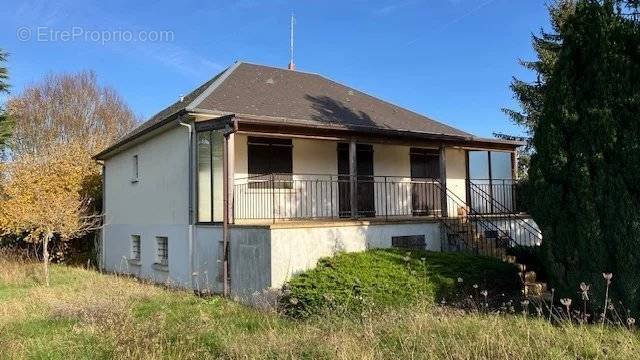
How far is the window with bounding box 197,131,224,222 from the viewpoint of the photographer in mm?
12586

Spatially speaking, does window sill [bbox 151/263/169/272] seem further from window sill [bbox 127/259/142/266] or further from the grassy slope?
the grassy slope

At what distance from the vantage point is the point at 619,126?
708 centimetres

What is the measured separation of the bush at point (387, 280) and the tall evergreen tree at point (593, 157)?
209cm

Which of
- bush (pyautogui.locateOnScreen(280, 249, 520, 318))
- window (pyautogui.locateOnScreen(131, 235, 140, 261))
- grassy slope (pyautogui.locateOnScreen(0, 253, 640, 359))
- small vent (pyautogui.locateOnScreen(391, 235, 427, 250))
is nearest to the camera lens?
grassy slope (pyautogui.locateOnScreen(0, 253, 640, 359))

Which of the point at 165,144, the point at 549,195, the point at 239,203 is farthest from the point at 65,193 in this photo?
the point at 549,195

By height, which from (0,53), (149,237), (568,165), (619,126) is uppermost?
(0,53)

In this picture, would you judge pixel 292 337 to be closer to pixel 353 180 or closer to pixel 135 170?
pixel 353 180

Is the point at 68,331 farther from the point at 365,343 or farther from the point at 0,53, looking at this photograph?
the point at 0,53

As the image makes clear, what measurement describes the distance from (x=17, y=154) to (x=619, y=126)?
101 feet

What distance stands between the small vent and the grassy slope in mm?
4283

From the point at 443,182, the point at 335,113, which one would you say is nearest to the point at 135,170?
the point at 335,113

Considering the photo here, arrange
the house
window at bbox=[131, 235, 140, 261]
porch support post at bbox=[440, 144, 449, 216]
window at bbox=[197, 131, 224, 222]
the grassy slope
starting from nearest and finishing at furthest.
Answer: the grassy slope, the house, window at bbox=[197, 131, 224, 222], porch support post at bbox=[440, 144, 449, 216], window at bbox=[131, 235, 140, 261]

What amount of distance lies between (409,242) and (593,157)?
573 cm

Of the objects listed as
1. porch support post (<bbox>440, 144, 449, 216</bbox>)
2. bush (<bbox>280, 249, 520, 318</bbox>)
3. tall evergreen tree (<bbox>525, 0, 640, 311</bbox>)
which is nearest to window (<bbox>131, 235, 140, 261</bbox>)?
bush (<bbox>280, 249, 520, 318</bbox>)
